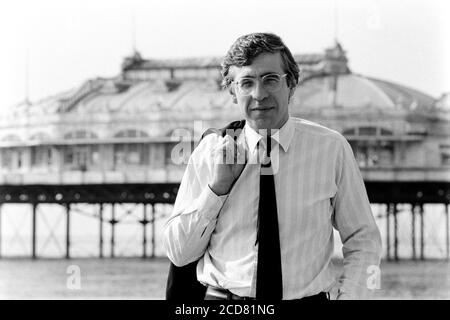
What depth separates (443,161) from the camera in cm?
4125

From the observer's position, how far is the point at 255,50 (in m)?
3.26

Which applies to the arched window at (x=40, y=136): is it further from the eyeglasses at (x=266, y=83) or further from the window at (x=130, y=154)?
the eyeglasses at (x=266, y=83)

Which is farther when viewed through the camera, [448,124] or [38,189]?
[448,124]

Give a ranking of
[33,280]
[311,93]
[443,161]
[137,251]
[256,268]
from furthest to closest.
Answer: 1. [137,251]
2. [311,93]
3. [443,161]
4. [33,280]
5. [256,268]

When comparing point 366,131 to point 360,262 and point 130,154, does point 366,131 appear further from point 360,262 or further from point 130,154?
point 360,262

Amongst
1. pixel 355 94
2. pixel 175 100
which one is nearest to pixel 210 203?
pixel 355 94

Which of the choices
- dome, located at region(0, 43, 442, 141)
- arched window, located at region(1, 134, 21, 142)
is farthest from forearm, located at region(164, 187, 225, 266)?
arched window, located at region(1, 134, 21, 142)

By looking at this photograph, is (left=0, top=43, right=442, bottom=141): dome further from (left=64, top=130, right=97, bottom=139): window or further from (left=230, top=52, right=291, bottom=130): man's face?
(left=230, top=52, right=291, bottom=130): man's face

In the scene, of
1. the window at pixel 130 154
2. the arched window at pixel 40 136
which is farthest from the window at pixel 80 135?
the window at pixel 130 154

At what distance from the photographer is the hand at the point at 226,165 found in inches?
129

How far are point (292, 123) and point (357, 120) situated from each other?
39563 mm

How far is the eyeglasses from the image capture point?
3285 mm
